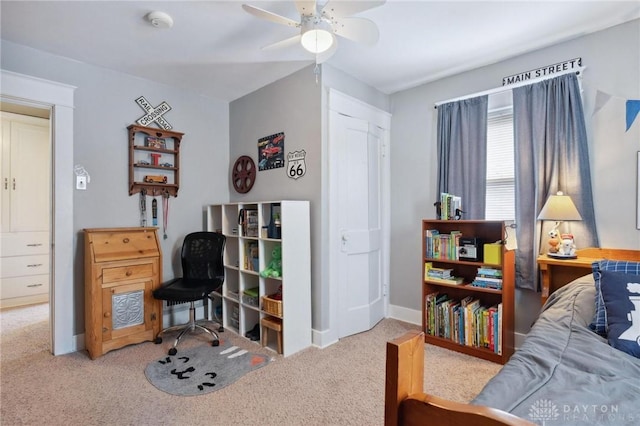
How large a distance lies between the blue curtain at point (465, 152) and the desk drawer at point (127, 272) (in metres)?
2.86

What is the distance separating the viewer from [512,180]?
2.75m

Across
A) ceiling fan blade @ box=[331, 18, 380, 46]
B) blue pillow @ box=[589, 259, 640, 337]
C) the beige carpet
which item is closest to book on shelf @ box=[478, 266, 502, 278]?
the beige carpet

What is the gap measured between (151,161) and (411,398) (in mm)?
3295

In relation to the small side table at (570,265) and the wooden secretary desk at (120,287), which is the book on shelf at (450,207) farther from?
the wooden secretary desk at (120,287)

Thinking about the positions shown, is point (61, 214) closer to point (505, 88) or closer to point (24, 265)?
point (24, 265)

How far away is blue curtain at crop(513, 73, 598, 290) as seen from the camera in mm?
2328

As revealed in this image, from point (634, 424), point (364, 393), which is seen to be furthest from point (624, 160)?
point (364, 393)

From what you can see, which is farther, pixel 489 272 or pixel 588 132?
pixel 489 272

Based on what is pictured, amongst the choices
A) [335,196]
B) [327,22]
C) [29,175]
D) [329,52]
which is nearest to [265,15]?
[327,22]

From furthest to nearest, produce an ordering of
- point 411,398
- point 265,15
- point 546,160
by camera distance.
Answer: point 546,160 → point 265,15 → point 411,398

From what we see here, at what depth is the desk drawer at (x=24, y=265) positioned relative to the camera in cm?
381

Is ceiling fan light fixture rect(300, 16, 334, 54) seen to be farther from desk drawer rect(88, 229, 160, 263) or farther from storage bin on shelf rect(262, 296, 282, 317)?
desk drawer rect(88, 229, 160, 263)

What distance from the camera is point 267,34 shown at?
7.72 ft

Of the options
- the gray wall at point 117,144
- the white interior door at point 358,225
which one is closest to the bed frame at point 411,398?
the white interior door at point 358,225
